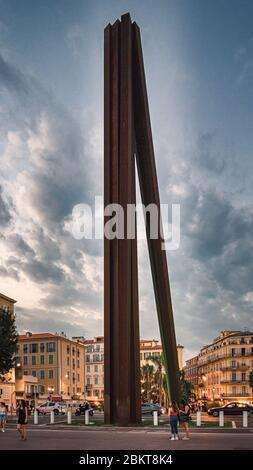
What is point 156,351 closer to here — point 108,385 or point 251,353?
point 251,353

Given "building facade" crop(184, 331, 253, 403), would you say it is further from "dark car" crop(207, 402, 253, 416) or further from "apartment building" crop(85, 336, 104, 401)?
"dark car" crop(207, 402, 253, 416)

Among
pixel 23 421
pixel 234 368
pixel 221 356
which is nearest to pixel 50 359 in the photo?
pixel 234 368

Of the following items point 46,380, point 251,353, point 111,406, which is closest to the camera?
point 111,406

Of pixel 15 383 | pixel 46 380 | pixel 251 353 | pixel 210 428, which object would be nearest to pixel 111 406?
pixel 210 428

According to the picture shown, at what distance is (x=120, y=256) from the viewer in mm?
29984

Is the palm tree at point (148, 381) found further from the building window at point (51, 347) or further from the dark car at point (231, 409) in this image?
the dark car at point (231, 409)

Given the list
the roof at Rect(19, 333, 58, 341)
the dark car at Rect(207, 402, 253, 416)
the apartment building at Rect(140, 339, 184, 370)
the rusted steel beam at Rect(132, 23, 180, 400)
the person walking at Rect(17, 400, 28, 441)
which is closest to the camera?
the person walking at Rect(17, 400, 28, 441)

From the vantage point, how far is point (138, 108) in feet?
115

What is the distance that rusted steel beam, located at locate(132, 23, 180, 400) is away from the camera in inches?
1348

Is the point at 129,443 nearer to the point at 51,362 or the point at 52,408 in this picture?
the point at 52,408

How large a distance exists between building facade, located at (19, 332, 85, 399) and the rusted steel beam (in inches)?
3014

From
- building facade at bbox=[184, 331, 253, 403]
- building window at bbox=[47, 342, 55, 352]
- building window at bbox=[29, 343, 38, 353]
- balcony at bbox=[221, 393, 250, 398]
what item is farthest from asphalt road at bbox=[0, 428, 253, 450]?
balcony at bbox=[221, 393, 250, 398]

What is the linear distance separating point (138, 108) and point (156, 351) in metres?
137

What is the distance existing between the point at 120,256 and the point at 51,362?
285 feet
